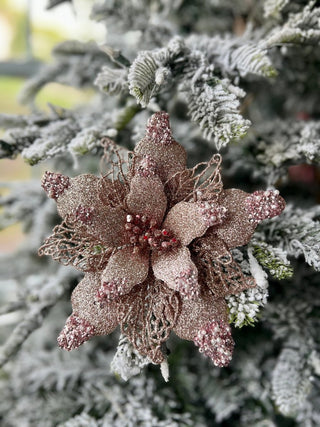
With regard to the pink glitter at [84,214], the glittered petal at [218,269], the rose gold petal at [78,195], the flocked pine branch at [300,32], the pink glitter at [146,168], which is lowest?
the glittered petal at [218,269]

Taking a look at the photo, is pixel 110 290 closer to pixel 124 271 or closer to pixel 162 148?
pixel 124 271

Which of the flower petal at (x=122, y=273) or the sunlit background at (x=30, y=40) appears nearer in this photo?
the flower petal at (x=122, y=273)

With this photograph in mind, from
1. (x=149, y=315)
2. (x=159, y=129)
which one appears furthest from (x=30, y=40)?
(x=149, y=315)

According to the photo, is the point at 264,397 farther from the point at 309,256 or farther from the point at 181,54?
the point at 181,54

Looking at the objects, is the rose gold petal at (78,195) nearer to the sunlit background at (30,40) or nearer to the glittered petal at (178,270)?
the glittered petal at (178,270)

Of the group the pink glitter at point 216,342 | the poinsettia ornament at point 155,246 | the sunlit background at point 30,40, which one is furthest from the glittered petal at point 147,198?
the sunlit background at point 30,40

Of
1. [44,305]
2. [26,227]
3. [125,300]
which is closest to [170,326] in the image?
[125,300]
